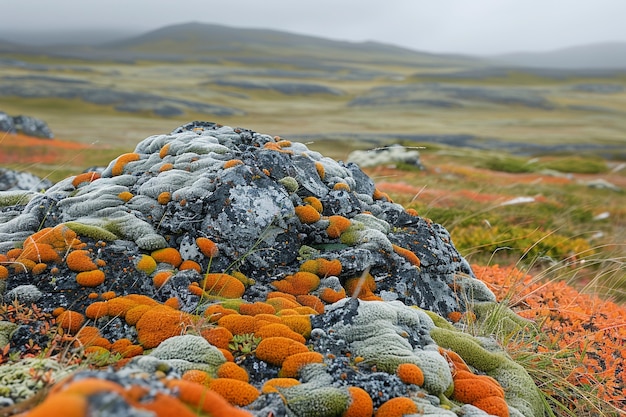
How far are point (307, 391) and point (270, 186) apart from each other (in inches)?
140

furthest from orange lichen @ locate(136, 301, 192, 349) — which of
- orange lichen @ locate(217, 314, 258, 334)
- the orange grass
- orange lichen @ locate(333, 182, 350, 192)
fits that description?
the orange grass

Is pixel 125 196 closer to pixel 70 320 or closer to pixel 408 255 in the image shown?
pixel 70 320

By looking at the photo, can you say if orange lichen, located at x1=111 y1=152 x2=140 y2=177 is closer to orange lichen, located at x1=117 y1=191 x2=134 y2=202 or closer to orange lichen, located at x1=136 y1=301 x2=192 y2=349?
orange lichen, located at x1=117 y1=191 x2=134 y2=202

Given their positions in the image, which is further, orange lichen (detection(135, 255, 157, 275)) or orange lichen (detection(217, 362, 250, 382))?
orange lichen (detection(135, 255, 157, 275))

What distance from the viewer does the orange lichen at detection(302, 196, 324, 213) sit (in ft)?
25.4

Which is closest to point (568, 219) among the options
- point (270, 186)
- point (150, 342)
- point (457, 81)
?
point (270, 186)

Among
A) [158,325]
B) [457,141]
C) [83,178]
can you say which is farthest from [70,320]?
[457,141]

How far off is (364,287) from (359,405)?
262cm

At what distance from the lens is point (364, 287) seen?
692 centimetres

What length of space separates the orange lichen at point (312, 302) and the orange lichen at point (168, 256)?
1661 millimetres

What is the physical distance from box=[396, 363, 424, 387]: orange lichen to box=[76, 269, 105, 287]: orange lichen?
3.64 m

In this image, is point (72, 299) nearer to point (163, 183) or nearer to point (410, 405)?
Answer: point (163, 183)

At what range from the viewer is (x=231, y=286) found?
6.36 m

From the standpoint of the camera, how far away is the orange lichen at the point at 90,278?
19.6 feet
